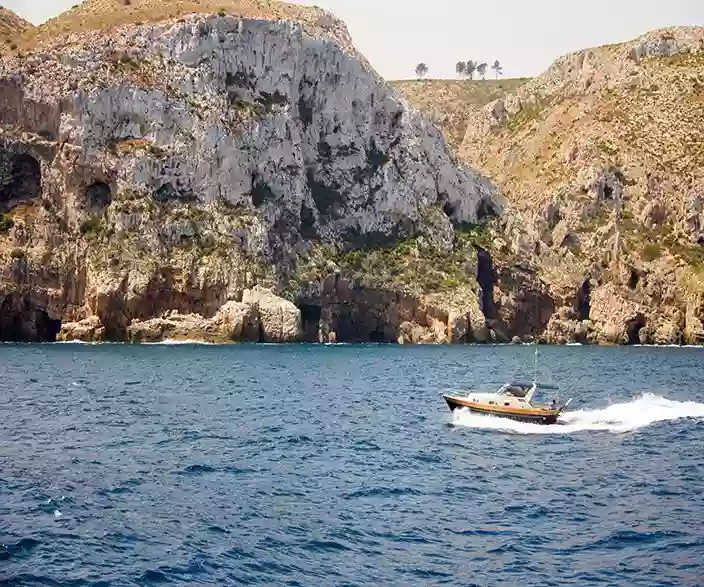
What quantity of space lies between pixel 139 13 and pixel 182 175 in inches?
1273

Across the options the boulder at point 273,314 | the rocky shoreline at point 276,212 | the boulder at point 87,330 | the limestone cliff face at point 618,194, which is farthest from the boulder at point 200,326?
the limestone cliff face at point 618,194

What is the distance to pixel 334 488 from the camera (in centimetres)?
3356

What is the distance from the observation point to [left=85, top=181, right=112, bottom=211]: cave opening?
118250 millimetres

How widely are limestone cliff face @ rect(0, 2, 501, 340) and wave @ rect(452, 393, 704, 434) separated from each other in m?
64.1

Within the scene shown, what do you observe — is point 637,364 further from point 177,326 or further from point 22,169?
point 22,169

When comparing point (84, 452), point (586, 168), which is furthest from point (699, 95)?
point (84, 452)

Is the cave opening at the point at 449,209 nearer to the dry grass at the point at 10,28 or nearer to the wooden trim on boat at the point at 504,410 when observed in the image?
the dry grass at the point at 10,28

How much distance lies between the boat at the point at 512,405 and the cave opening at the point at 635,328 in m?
86.9

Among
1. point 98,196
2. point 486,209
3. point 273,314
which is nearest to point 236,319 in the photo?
point 273,314

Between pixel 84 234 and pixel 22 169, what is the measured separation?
1438cm

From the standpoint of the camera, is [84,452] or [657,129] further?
[657,129]

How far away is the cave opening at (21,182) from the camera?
391 feet

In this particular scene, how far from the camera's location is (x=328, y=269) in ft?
413

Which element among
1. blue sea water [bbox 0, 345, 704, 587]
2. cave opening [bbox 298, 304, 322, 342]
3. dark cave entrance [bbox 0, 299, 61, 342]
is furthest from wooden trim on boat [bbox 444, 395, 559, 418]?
dark cave entrance [bbox 0, 299, 61, 342]
